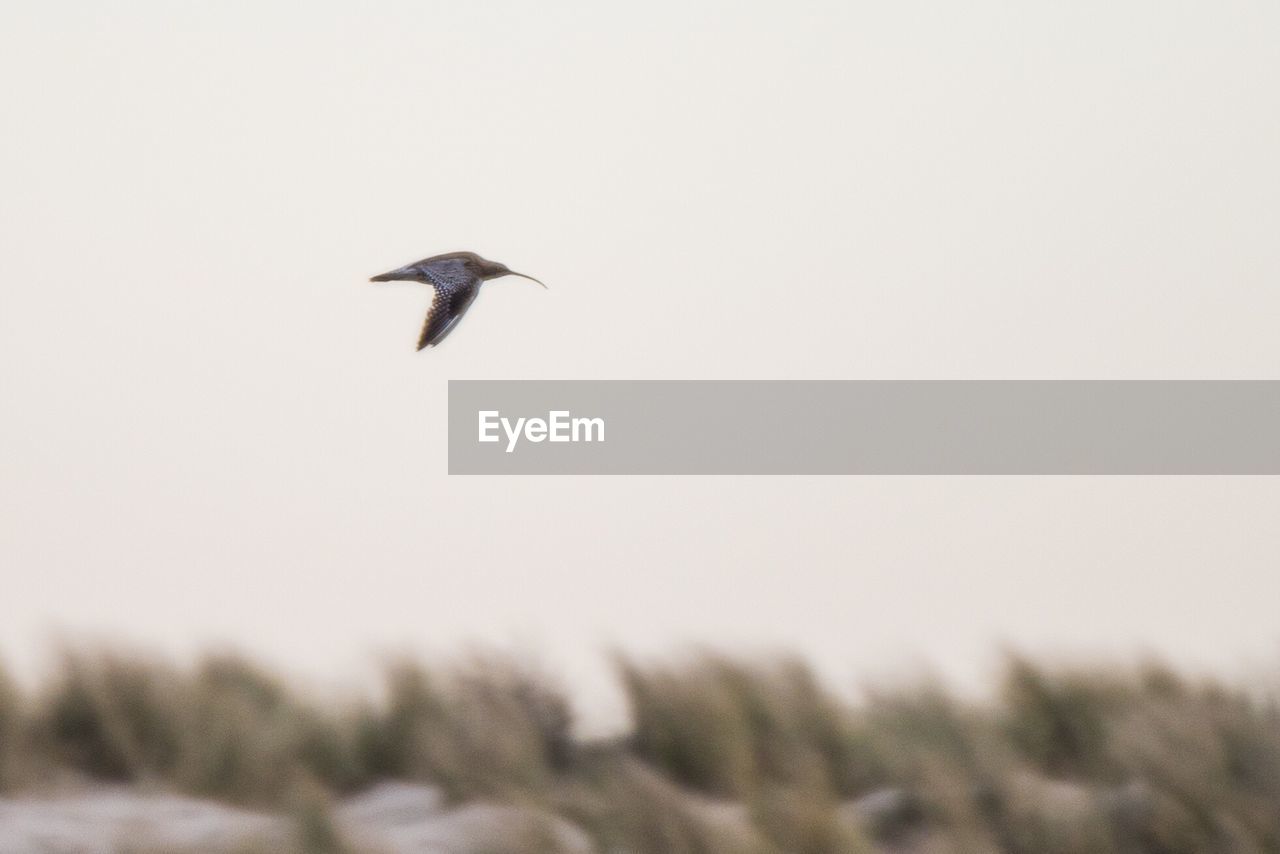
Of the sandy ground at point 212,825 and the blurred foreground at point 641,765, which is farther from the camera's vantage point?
the blurred foreground at point 641,765

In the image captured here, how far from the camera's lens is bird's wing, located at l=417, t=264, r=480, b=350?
21.1 ft

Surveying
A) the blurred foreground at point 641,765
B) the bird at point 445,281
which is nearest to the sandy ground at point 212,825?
the blurred foreground at point 641,765

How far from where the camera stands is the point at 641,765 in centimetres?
695

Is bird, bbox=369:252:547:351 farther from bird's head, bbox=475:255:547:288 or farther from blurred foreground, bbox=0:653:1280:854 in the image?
blurred foreground, bbox=0:653:1280:854

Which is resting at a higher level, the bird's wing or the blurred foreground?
the bird's wing

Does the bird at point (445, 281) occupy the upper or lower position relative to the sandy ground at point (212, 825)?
upper

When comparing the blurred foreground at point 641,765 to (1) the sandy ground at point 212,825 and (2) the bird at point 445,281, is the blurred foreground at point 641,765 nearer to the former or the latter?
(1) the sandy ground at point 212,825

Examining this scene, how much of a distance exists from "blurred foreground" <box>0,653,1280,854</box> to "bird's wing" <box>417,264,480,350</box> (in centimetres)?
154

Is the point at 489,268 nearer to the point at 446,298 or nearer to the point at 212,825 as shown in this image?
the point at 446,298

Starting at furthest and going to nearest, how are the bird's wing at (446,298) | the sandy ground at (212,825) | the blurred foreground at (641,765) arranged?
the bird's wing at (446,298) → the blurred foreground at (641,765) → the sandy ground at (212,825)

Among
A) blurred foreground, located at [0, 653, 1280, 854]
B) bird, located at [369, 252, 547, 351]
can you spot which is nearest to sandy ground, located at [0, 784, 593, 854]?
blurred foreground, located at [0, 653, 1280, 854]

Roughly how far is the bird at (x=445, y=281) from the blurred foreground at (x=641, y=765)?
1.55 metres

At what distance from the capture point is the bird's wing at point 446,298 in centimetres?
643

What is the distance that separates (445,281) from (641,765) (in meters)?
2.05
